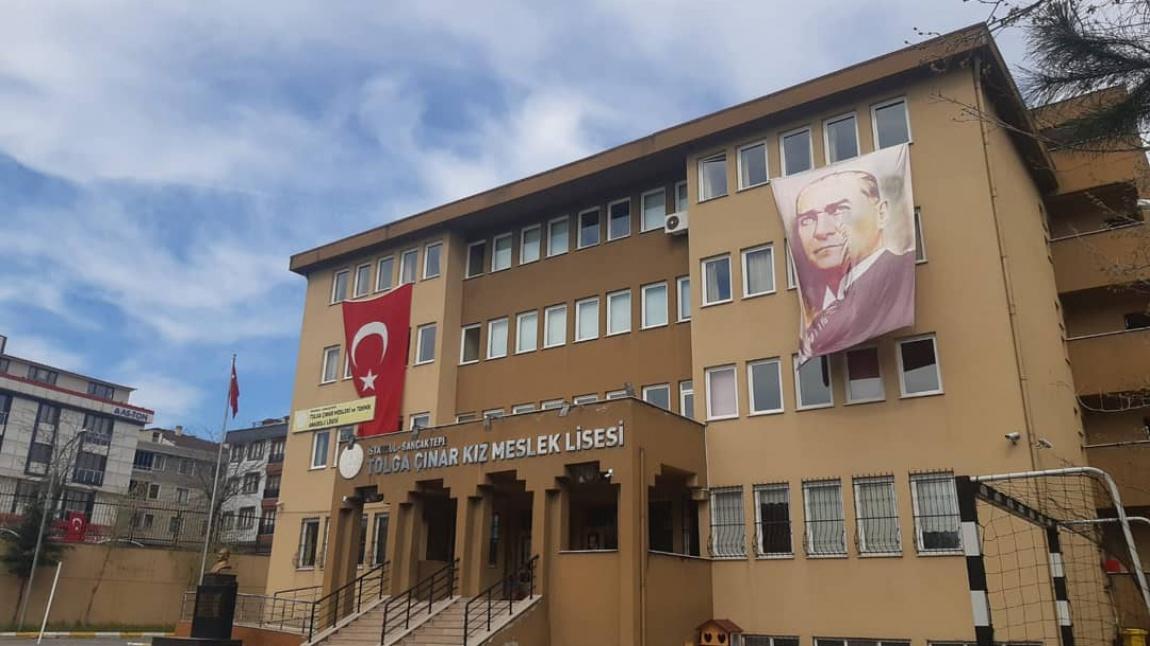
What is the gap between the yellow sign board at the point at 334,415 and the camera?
28406 millimetres

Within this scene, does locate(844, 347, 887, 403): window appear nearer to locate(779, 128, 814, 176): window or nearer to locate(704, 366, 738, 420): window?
locate(704, 366, 738, 420): window

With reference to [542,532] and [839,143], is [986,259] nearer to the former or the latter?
[839,143]

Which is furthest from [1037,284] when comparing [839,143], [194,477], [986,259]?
[194,477]

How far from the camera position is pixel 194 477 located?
70.6 m

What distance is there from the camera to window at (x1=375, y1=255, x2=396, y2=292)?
3000cm

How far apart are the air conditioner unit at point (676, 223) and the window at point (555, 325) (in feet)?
13.6

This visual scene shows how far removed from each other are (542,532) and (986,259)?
35.9 feet

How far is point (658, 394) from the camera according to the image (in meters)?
22.5

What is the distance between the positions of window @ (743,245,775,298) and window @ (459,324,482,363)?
31.7ft

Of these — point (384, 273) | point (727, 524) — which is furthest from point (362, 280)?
point (727, 524)

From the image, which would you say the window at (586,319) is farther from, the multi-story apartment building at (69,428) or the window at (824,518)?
the multi-story apartment building at (69,428)

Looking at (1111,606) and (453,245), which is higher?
(453,245)

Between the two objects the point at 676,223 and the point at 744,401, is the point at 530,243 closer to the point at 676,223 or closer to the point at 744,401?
the point at 676,223

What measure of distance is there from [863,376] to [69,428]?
6595 cm
